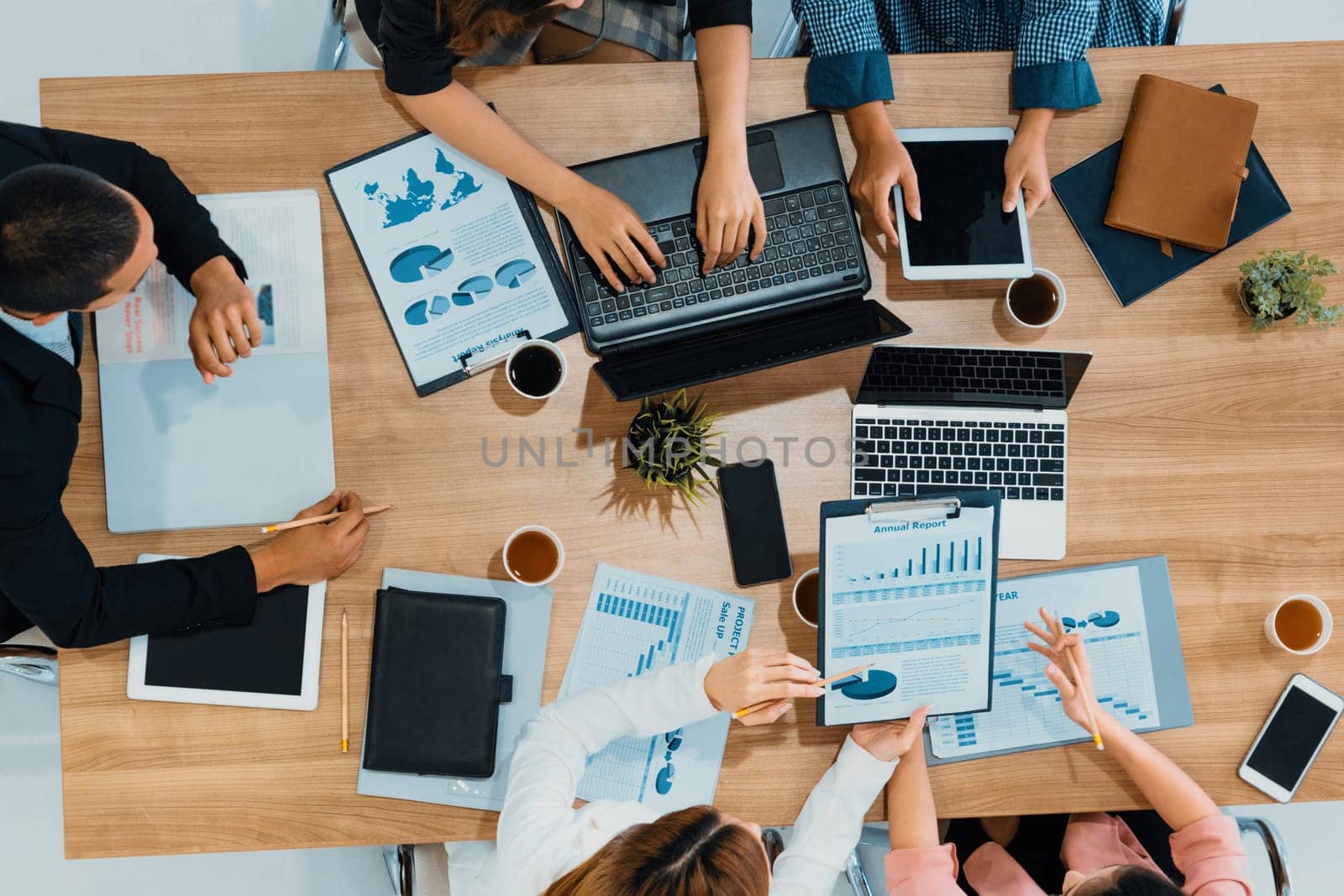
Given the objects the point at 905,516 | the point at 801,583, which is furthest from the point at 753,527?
the point at 905,516

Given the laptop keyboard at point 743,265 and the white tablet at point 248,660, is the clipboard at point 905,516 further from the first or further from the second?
the white tablet at point 248,660

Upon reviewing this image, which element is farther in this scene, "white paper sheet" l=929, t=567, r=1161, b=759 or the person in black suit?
"white paper sheet" l=929, t=567, r=1161, b=759

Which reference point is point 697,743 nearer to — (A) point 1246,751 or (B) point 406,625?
(B) point 406,625

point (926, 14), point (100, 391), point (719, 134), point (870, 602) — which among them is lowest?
point (870, 602)

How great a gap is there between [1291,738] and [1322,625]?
0.17 m

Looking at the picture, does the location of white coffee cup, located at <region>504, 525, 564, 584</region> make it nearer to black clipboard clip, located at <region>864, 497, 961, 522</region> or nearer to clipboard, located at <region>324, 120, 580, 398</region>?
clipboard, located at <region>324, 120, 580, 398</region>

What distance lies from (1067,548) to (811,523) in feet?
1.24

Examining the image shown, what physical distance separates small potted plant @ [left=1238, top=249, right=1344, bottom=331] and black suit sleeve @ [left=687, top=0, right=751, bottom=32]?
2.71ft

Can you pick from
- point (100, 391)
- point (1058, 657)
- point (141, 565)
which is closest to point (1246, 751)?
point (1058, 657)

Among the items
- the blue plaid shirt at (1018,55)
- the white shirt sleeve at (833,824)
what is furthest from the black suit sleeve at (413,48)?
the white shirt sleeve at (833,824)

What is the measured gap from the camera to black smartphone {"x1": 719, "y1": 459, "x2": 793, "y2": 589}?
1.29 metres

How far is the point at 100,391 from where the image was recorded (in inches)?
49.6

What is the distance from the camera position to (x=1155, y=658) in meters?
1.31

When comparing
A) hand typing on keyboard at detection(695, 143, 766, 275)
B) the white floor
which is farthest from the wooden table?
the white floor
